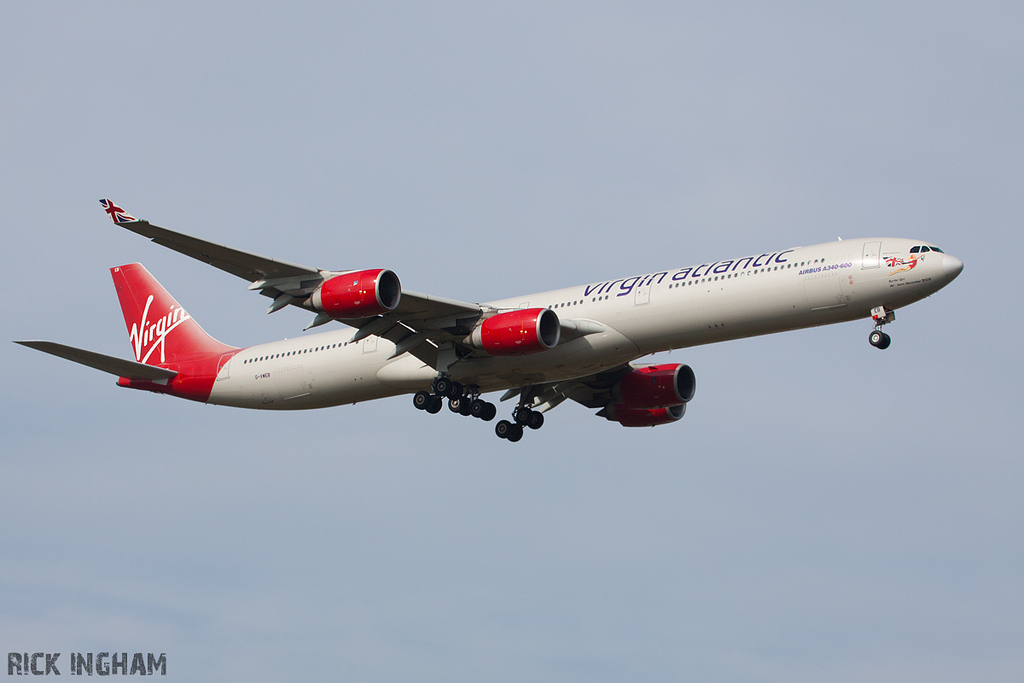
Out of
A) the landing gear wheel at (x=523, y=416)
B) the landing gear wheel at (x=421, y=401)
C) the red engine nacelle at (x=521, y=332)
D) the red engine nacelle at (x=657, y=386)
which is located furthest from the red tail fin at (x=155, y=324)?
the red engine nacelle at (x=657, y=386)

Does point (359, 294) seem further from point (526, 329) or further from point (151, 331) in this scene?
point (151, 331)

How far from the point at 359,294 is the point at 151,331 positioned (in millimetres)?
17610

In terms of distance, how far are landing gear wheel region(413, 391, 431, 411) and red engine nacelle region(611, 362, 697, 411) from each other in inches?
334

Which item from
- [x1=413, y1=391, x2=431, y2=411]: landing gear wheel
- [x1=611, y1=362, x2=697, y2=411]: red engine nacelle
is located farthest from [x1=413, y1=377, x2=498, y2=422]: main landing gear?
[x1=611, y1=362, x2=697, y2=411]: red engine nacelle

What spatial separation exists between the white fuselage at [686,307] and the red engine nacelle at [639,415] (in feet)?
21.9

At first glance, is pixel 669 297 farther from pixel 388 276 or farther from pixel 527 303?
pixel 388 276

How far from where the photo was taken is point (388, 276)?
3778 cm

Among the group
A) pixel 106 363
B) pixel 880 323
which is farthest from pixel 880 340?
pixel 106 363

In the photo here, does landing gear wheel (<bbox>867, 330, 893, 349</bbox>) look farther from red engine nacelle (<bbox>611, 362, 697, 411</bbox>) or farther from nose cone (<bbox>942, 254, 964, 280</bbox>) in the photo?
red engine nacelle (<bbox>611, 362, 697, 411</bbox>)

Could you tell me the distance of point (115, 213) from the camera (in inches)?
1380

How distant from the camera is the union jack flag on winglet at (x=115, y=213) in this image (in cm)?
3494

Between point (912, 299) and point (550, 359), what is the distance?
1129 centimetres

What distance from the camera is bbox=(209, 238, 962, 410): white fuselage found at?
36.8m

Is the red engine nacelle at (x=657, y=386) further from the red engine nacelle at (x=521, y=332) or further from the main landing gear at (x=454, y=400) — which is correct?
the red engine nacelle at (x=521, y=332)
